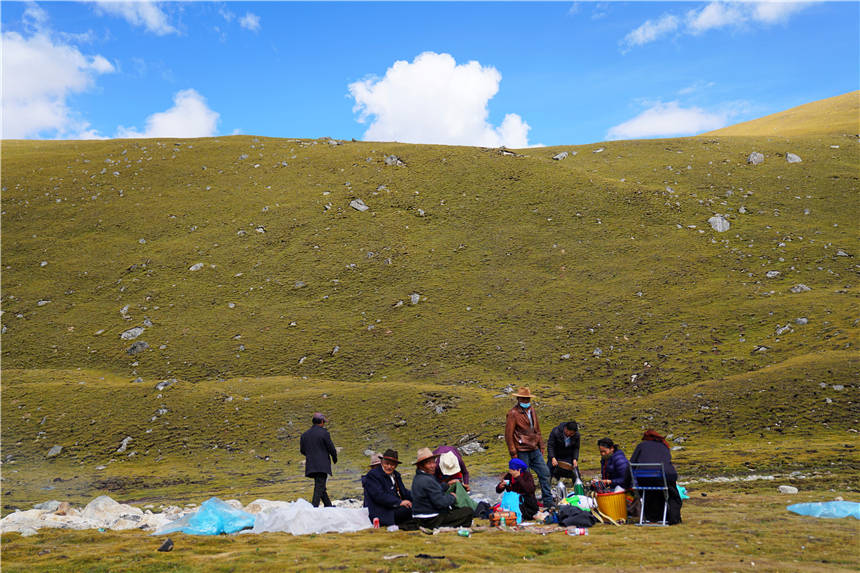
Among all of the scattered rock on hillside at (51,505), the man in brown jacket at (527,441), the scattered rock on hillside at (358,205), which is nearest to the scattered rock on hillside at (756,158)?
the scattered rock on hillside at (358,205)

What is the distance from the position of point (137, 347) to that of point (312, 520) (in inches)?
1903

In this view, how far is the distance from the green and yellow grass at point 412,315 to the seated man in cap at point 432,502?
992 mm

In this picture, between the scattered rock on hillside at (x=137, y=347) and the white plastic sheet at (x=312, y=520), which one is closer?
the white plastic sheet at (x=312, y=520)

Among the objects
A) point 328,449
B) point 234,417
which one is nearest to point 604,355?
point 234,417

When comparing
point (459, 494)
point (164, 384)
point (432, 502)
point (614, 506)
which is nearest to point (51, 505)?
point (432, 502)

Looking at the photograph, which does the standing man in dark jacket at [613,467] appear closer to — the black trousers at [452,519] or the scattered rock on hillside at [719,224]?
the black trousers at [452,519]

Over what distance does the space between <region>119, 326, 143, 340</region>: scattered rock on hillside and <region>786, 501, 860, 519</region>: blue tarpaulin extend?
58.6m

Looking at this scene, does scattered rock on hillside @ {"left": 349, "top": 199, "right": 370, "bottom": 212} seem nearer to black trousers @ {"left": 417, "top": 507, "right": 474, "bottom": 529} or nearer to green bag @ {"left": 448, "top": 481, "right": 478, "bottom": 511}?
green bag @ {"left": 448, "top": 481, "right": 478, "bottom": 511}

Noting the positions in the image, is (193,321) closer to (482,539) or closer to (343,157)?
(343,157)

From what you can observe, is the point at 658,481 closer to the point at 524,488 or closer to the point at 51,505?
the point at 524,488

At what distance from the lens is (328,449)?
2025 cm

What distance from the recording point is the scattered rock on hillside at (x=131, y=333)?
5928 centimetres

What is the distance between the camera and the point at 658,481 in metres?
15.7

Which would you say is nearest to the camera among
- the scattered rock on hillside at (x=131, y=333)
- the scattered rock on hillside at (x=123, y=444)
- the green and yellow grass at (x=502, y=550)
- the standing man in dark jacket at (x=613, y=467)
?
the green and yellow grass at (x=502, y=550)
